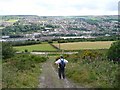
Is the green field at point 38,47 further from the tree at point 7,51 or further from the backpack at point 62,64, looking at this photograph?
the backpack at point 62,64

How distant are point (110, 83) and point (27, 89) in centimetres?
377

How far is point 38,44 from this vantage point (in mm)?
83938

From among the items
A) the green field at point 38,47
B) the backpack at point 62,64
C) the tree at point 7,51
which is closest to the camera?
the backpack at point 62,64

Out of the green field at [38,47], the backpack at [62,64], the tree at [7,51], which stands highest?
the backpack at [62,64]

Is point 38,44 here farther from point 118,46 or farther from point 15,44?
point 118,46

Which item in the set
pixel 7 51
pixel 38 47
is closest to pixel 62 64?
pixel 7 51

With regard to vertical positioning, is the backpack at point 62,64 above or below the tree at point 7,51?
above

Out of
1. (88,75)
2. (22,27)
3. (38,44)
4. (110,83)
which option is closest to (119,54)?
(88,75)

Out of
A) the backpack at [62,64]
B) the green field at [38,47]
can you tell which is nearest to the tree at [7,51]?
the green field at [38,47]

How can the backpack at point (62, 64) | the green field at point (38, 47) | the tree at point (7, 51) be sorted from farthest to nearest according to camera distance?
1. the green field at point (38, 47)
2. the tree at point (7, 51)
3. the backpack at point (62, 64)

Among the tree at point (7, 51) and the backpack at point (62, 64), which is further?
the tree at point (7, 51)

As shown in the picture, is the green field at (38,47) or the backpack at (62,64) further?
the green field at (38,47)

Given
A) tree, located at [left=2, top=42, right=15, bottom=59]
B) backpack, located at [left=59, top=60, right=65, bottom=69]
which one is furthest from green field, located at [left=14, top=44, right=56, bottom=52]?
backpack, located at [left=59, top=60, right=65, bottom=69]

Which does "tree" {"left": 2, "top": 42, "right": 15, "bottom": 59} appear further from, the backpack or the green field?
the backpack
